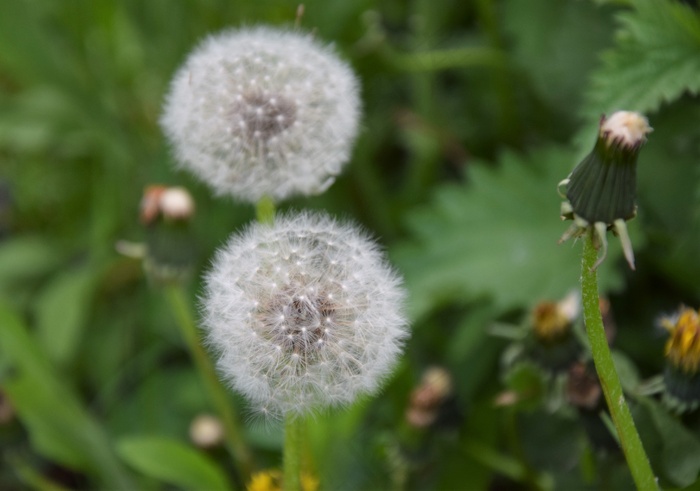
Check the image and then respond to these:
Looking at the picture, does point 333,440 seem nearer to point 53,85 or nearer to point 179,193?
point 179,193

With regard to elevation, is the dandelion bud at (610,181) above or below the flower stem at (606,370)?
above

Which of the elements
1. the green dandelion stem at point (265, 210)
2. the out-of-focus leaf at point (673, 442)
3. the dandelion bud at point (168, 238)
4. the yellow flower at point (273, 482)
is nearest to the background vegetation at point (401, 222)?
the out-of-focus leaf at point (673, 442)

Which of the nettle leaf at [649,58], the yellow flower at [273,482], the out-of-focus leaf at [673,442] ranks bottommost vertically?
the yellow flower at [273,482]

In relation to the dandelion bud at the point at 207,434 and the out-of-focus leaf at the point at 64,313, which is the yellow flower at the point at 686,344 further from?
the out-of-focus leaf at the point at 64,313

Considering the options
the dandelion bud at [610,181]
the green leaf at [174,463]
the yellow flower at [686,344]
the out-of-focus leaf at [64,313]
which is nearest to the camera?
the dandelion bud at [610,181]

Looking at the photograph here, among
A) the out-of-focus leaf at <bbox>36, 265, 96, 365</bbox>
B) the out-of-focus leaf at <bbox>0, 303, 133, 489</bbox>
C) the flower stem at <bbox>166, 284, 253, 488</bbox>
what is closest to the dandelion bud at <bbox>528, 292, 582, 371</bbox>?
the flower stem at <bbox>166, 284, 253, 488</bbox>

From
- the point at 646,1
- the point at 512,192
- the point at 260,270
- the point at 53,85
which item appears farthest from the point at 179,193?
the point at 53,85
